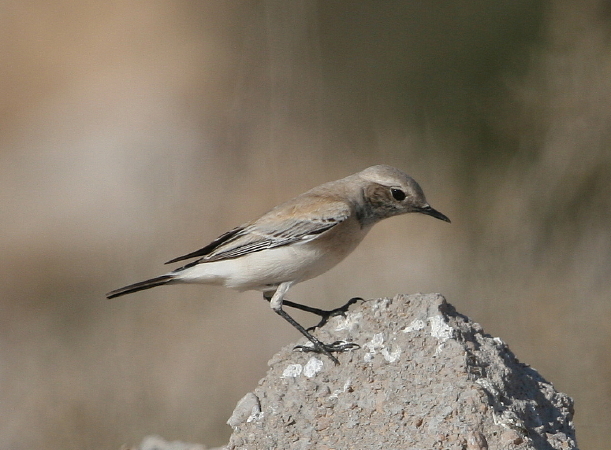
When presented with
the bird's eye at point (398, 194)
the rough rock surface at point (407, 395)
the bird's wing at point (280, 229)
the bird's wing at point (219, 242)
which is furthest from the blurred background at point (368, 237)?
the rough rock surface at point (407, 395)

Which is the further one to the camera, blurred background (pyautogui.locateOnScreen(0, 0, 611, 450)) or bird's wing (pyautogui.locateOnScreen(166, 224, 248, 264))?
blurred background (pyautogui.locateOnScreen(0, 0, 611, 450))

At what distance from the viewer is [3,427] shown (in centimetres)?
982

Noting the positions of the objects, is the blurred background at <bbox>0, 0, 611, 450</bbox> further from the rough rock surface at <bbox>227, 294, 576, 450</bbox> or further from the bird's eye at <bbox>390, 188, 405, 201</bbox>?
the rough rock surface at <bbox>227, 294, 576, 450</bbox>

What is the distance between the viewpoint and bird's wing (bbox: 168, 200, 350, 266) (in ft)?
19.8

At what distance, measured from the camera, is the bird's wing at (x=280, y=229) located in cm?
603

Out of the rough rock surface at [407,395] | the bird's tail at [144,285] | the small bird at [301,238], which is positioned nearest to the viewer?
the rough rock surface at [407,395]

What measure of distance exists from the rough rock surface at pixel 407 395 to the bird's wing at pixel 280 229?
1.07 meters

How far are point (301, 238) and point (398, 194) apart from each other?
0.82 metres

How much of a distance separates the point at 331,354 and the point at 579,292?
5447mm

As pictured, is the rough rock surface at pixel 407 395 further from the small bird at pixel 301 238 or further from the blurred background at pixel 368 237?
the blurred background at pixel 368 237

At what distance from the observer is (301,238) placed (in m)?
6.03

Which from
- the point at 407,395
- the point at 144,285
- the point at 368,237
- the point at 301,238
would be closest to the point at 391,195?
the point at 301,238

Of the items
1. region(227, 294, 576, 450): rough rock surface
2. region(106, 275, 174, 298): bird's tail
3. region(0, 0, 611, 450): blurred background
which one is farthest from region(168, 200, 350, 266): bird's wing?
region(0, 0, 611, 450): blurred background

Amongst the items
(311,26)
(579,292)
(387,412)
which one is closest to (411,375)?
(387,412)
